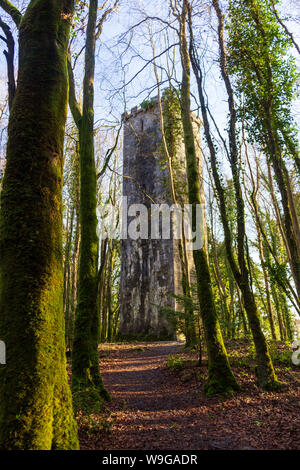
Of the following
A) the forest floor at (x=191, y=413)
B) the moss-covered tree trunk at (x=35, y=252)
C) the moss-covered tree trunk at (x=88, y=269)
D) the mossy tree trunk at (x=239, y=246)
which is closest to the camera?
the moss-covered tree trunk at (x=35, y=252)

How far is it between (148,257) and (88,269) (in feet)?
35.5

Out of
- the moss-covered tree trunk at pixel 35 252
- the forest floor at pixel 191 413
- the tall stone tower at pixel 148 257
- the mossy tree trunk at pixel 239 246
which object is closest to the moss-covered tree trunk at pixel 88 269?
the forest floor at pixel 191 413

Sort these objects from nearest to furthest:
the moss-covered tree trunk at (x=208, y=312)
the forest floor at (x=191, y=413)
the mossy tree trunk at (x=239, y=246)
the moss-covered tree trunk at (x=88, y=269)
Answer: the forest floor at (x=191, y=413) → the moss-covered tree trunk at (x=88, y=269) → the moss-covered tree trunk at (x=208, y=312) → the mossy tree trunk at (x=239, y=246)

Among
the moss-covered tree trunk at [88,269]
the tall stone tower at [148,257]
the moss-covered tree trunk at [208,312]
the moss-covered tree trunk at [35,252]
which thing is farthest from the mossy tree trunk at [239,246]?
the tall stone tower at [148,257]

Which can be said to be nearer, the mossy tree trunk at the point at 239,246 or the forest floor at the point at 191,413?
the forest floor at the point at 191,413

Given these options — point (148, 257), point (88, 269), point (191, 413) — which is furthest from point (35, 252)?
point (148, 257)

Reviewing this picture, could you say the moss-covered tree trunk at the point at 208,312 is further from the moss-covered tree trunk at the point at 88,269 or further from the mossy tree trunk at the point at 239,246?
the moss-covered tree trunk at the point at 88,269

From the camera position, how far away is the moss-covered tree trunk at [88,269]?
→ 16.4 feet

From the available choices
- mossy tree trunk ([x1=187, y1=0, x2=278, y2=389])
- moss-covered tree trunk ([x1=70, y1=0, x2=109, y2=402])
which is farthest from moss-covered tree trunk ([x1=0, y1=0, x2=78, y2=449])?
mossy tree trunk ([x1=187, y1=0, x2=278, y2=389])

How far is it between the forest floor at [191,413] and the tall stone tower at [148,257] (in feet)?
23.9

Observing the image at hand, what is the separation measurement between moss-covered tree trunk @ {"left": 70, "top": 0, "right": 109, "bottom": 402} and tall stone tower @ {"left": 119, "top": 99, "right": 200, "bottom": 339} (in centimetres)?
819

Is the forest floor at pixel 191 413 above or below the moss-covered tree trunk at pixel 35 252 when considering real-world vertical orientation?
below

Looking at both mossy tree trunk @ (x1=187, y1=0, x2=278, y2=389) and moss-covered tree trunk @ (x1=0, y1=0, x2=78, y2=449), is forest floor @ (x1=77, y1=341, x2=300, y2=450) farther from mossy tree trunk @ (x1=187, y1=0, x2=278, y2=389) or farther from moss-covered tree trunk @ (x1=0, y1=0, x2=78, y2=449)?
moss-covered tree trunk @ (x1=0, y1=0, x2=78, y2=449)
